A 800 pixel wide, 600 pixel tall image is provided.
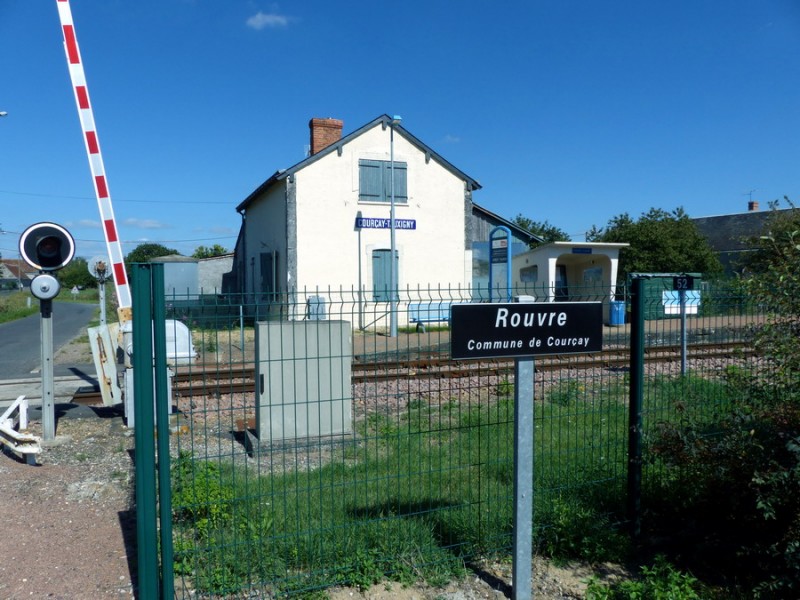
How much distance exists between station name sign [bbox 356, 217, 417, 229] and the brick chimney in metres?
3.47

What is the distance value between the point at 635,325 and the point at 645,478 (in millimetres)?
1376

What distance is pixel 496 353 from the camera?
3.94 m

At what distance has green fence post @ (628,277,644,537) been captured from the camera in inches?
190

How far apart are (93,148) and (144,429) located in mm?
5934

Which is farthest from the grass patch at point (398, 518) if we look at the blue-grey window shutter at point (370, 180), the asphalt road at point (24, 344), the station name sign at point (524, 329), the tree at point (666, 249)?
the tree at point (666, 249)

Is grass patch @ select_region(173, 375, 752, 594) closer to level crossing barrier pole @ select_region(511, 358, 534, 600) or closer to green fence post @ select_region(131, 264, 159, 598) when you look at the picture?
green fence post @ select_region(131, 264, 159, 598)

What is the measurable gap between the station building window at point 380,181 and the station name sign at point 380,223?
0.71 metres

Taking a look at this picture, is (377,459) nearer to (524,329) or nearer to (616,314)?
(524,329)

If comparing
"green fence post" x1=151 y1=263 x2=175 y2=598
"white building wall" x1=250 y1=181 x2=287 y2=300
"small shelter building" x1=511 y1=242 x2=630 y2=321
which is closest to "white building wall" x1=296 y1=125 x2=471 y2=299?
"white building wall" x1=250 y1=181 x2=287 y2=300

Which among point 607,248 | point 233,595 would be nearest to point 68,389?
point 233,595

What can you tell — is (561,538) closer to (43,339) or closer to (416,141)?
(43,339)

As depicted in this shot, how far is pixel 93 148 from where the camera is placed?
822 cm

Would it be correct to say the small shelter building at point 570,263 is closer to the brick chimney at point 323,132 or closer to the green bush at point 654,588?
the brick chimney at point 323,132

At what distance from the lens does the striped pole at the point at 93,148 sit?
8109 mm
